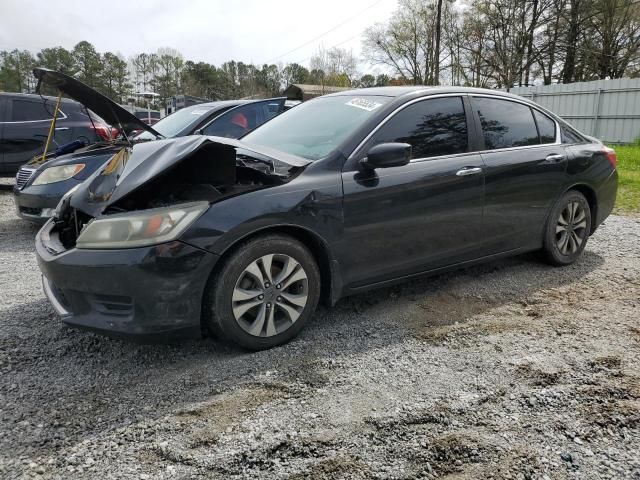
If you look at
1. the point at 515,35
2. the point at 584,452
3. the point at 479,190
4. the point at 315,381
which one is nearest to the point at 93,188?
the point at 315,381

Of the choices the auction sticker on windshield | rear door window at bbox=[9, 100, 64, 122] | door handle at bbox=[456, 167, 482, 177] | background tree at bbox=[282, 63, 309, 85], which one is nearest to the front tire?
the auction sticker on windshield

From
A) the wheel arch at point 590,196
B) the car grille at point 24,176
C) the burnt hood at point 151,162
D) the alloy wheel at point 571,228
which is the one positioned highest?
the burnt hood at point 151,162

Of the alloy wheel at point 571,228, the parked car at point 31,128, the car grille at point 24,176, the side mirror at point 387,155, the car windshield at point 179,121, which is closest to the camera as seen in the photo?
the side mirror at point 387,155

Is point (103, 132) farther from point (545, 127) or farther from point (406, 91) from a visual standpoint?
point (545, 127)

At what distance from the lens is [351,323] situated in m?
3.45

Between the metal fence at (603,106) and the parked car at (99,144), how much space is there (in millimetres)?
14690

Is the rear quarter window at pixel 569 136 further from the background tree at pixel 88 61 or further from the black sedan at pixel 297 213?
the background tree at pixel 88 61

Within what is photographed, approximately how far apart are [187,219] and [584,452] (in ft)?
6.97

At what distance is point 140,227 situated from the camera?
8.60 feet

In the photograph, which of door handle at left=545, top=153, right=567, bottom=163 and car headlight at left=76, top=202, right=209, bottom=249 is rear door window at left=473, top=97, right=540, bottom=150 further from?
car headlight at left=76, top=202, right=209, bottom=249

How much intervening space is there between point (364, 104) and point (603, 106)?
56.9 feet

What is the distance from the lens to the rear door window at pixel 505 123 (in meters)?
4.02

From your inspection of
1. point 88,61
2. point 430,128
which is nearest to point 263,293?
point 430,128

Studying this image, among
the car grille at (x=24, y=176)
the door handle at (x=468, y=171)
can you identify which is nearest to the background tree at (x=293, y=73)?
the car grille at (x=24, y=176)
